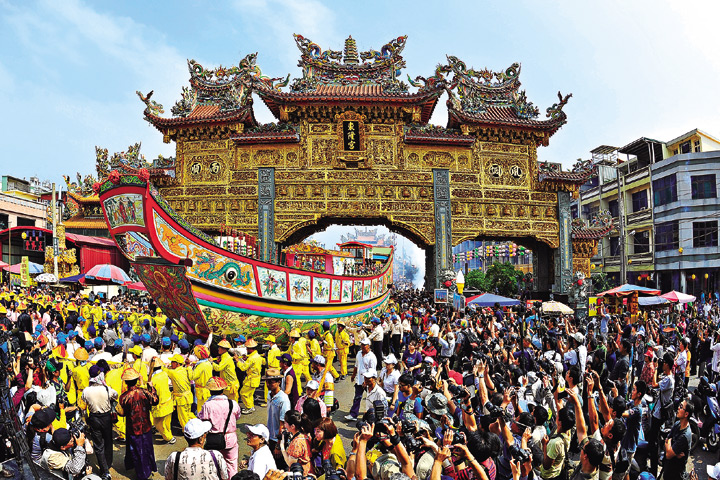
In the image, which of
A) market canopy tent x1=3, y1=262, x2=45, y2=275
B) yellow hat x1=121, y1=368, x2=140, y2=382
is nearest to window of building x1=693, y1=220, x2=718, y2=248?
yellow hat x1=121, y1=368, x2=140, y2=382

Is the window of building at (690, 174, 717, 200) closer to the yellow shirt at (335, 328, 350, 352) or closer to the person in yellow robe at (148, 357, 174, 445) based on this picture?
the yellow shirt at (335, 328, 350, 352)

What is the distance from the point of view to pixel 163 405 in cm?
688

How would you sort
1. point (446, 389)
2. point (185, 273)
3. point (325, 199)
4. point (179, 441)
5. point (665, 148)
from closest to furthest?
1. point (446, 389)
2. point (179, 441)
3. point (185, 273)
4. point (325, 199)
5. point (665, 148)

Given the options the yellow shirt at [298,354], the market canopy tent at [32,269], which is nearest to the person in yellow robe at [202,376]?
the yellow shirt at [298,354]

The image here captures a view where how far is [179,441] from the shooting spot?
24.0 feet

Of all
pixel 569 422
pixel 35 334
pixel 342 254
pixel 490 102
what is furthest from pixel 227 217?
pixel 569 422

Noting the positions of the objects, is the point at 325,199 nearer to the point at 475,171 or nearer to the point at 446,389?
the point at 475,171

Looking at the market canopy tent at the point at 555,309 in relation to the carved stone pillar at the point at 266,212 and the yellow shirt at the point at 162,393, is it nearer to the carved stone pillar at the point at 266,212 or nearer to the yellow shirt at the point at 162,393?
the yellow shirt at the point at 162,393

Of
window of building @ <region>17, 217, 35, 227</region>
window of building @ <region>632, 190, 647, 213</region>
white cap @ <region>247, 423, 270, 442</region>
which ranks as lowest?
white cap @ <region>247, 423, 270, 442</region>

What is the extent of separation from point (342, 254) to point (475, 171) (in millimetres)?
9372

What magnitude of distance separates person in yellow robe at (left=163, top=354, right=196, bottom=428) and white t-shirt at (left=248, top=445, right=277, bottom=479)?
3.48 metres

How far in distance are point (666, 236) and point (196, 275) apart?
112 feet

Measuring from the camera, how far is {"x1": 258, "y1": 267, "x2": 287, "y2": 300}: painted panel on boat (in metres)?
11.9

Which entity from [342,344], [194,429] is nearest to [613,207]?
[342,344]
